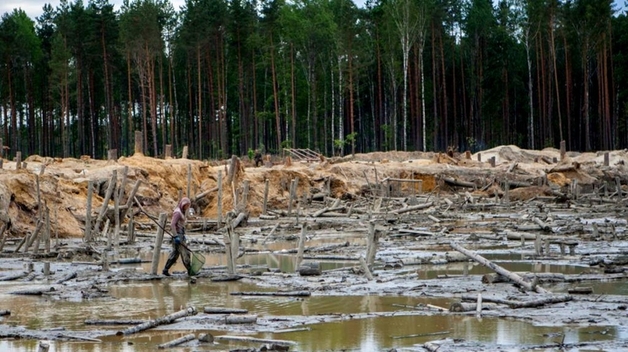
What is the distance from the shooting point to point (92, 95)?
75688 mm

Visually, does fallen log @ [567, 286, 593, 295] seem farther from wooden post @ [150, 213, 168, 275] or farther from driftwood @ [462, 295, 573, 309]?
wooden post @ [150, 213, 168, 275]

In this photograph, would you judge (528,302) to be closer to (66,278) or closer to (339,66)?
(66,278)

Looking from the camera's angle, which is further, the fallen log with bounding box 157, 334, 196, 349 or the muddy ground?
the muddy ground

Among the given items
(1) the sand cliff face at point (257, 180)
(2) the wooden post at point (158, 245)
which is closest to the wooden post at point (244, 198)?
(1) the sand cliff face at point (257, 180)

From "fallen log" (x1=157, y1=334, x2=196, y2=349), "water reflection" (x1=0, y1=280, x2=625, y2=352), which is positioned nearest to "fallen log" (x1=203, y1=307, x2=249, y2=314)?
"water reflection" (x1=0, y1=280, x2=625, y2=352)

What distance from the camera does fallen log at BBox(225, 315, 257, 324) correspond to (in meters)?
13.6

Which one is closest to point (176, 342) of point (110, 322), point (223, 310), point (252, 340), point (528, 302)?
point (252, 340)

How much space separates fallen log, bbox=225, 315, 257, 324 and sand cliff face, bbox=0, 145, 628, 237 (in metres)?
11.6

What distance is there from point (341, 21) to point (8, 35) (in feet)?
84.3

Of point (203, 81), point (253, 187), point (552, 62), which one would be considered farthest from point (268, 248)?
point (203, 81)

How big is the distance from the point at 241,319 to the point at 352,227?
61.2ft

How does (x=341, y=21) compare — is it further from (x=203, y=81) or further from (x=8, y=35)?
(x=8, y=35)

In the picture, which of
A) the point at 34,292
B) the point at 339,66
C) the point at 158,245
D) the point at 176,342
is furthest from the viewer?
the point at 339,66

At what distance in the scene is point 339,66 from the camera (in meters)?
70.2
